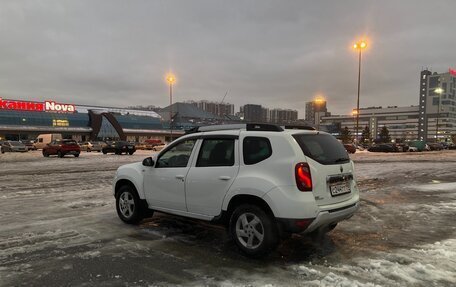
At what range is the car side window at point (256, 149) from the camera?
5.12m

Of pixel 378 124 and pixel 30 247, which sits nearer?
pixel 30 247

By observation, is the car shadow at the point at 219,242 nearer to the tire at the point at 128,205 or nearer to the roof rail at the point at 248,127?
the tire at the point at 128,205

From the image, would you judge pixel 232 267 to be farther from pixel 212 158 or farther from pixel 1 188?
pixel 1 188

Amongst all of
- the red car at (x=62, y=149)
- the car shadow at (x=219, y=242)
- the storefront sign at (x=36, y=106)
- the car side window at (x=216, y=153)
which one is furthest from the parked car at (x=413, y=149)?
the storefront sign at (x=36, y=106)

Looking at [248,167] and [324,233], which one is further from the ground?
[248,167]

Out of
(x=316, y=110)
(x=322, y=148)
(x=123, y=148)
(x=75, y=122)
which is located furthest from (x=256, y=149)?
(x=75, y=122)

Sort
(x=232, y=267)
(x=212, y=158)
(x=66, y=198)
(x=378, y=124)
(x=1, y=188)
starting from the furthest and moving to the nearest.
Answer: (x=378, y=124), (x=1, y=188), (x=66, y=198), (x=212, y=158), (x=232, y=267)

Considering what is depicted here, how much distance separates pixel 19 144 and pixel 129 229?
45.4 meters

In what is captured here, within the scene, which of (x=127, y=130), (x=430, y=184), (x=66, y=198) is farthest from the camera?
(x=127, y=130)

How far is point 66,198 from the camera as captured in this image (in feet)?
32.4

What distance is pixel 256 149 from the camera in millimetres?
5227

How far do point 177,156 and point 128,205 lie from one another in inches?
63.2

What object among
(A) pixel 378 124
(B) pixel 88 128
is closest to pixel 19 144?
(B) pixel 88 128

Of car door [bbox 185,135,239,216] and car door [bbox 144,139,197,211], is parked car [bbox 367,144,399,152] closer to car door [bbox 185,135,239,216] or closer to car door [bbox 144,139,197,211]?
car door [bbox 144,139,197,211]
